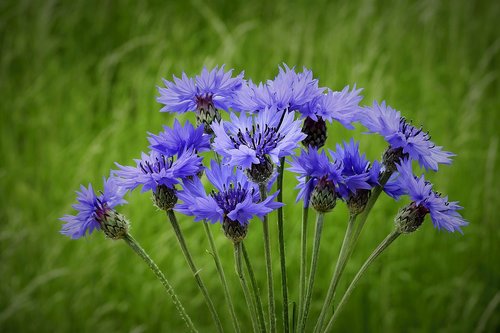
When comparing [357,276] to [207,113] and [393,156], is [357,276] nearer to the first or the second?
[393,156]

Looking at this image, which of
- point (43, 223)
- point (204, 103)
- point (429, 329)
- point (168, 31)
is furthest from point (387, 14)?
point (204, 103)

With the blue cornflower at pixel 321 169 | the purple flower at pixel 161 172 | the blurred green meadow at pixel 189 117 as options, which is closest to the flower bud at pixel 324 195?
the blue cornflower at pixel 321 169

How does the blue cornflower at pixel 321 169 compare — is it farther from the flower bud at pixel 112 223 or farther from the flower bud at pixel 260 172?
the flower bud at pixel 112 223

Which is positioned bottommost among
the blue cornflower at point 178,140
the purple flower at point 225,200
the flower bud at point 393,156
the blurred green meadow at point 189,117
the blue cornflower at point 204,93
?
the purple flower at point 225,200

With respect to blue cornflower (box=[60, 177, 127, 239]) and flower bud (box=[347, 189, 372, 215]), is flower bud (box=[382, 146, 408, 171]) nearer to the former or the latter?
flower bud (box=[347, 189, 372, 215])

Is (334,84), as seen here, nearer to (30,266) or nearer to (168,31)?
(168,31)

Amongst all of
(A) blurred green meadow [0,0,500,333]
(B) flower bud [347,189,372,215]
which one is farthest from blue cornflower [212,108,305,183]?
(A) blurred green meadow [0,0,500,333]
